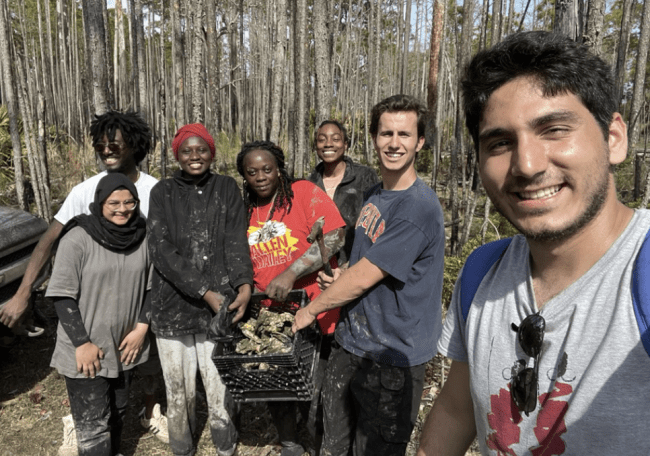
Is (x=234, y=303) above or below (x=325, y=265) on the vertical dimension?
below

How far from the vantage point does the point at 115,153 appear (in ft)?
10.6

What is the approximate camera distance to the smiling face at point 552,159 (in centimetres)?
89

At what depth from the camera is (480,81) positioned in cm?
102

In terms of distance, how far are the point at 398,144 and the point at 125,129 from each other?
7.18 ft

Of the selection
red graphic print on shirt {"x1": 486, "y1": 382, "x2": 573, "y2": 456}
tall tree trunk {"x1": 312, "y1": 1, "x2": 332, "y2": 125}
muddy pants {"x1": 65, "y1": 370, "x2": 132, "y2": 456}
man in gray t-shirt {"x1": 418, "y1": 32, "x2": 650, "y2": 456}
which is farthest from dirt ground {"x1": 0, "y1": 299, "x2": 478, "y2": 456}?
tall tree trunk {"x1": 312, "y1": 1, "x2": 332, "y2": 125}

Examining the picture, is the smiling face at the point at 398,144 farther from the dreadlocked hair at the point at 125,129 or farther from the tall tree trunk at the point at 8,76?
the tall tree trunk at the point at 8,76

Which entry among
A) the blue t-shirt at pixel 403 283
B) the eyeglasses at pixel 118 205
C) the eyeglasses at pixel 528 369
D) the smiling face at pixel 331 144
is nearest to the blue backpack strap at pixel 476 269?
the eyeglasses at pixel 528 369

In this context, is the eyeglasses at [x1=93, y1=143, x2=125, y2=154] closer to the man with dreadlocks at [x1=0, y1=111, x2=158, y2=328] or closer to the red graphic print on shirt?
the man with dreadlocks at [x1=0, y1=111, x2=158, y2=328]

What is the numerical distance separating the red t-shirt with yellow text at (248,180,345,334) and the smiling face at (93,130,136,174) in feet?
3.85

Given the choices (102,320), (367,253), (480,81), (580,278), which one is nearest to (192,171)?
(102,320)

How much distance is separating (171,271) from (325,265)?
94 cm

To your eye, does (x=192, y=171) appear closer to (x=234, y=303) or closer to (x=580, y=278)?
(x=234, y=303)

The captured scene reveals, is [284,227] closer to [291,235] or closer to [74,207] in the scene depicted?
[291,235]

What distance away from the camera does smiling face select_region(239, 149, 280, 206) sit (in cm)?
276
